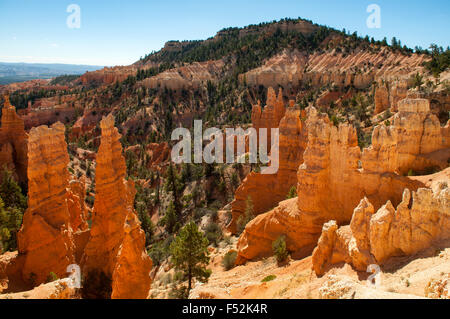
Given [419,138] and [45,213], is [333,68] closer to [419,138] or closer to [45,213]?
[419,138]

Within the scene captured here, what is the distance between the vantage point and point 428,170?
2081cm

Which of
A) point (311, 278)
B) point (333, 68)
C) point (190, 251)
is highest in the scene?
point (333, 68)

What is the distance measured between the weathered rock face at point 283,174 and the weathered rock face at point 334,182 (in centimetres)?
848

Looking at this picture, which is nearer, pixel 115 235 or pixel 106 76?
pixel 115 235

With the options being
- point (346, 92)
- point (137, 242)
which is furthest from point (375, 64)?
point (137, 242)

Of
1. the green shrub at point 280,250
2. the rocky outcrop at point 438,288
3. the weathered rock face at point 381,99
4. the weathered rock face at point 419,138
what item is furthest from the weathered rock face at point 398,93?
the rocky outcrop at point 438,288

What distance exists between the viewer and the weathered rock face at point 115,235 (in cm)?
1666

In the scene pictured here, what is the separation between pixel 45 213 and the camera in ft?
66.3

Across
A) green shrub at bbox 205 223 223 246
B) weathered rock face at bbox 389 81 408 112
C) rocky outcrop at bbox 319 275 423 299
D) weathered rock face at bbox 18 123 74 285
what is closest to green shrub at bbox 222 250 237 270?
green shrub at bbox 205 223 223 246

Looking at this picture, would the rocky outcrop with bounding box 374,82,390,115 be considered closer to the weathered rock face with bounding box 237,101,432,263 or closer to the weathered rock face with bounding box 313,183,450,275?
the weathered rock face with bounding box 237,101,432,263

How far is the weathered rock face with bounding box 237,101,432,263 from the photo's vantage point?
1666 cm

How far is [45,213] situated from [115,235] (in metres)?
4.29

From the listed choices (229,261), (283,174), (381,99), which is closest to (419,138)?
(283,174)
